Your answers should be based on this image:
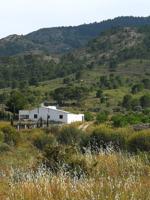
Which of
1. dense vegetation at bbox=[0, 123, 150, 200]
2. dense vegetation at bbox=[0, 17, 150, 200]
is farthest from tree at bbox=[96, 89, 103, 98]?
dense vegetation at bbox=[0, 123, 150, 200]

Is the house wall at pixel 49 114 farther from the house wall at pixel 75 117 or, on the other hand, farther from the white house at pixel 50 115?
the house wall at pixel 75 117

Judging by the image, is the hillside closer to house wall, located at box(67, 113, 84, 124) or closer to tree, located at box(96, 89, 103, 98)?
tree, located at box(96, 89, 103, 98)

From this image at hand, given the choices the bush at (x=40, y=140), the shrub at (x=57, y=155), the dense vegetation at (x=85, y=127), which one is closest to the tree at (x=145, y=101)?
the dense vegetation at (x=85, y=127)

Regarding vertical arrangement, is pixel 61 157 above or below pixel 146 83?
above

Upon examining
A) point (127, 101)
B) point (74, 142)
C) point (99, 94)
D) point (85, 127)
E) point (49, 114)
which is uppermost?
point (74, 142)

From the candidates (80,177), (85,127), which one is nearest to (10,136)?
(85,127)

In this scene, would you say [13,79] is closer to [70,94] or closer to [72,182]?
[70,94]

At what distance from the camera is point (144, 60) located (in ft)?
464

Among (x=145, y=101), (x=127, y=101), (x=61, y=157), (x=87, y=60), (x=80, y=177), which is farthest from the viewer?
(x=87, y=60)

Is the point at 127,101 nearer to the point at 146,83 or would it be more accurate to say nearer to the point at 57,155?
the point at 146,83

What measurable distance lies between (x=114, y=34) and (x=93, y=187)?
181087mm

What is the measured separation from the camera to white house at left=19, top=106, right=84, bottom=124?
8131cm

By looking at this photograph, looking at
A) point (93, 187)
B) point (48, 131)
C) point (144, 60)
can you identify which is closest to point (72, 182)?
point (93, 187)

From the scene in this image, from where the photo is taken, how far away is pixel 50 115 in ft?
276
